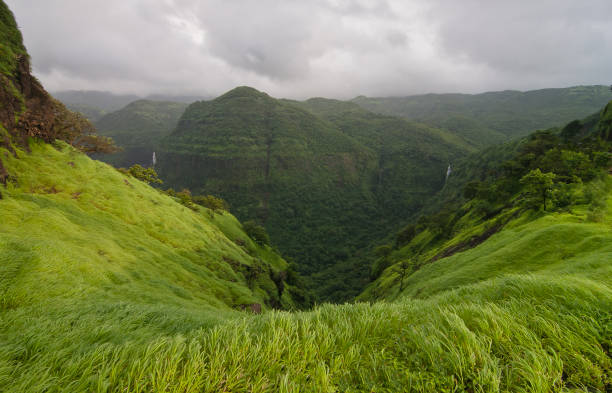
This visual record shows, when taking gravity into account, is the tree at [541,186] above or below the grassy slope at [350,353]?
below

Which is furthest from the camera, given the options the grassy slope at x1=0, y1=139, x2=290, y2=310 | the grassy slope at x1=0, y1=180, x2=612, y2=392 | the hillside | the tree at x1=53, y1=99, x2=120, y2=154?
the tree at x1=53, y1=99, x2=120, y2=154

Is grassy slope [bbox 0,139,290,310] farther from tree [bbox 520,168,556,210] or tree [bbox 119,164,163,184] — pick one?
tree [bbox 520,168,556,210]

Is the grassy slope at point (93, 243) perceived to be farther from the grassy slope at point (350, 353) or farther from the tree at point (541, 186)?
the tree at point (541, 186)

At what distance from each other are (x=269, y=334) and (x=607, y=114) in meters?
103

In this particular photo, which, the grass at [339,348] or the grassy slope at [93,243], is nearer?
the grass at [339,348]

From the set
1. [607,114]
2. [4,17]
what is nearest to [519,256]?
[4,17]

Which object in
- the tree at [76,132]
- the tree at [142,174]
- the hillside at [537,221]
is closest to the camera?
the hillside at [537,221]

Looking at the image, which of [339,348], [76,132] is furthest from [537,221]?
[76,132]

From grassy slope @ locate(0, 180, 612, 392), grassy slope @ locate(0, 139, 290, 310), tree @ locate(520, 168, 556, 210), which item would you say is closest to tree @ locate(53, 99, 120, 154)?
grassy slope @ locate(0, 139, 290, 310)

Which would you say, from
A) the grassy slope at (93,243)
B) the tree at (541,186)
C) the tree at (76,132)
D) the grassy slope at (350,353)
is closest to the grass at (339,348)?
the grassy slope at (350,353)

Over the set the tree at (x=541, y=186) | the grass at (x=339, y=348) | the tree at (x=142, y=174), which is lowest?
the tree at (x=142, y=174)

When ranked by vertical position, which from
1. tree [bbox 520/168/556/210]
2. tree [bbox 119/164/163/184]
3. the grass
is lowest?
tree [bbox 119/164/163/184]

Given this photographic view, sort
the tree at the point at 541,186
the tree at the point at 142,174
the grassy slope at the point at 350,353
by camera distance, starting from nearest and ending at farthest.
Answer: the grassy slope at the point at 350,353 → the tree at the point at 541,186 → the tree at the point at 142,174

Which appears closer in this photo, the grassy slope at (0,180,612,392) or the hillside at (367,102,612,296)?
the grassy slope at (0,180,612,392)
